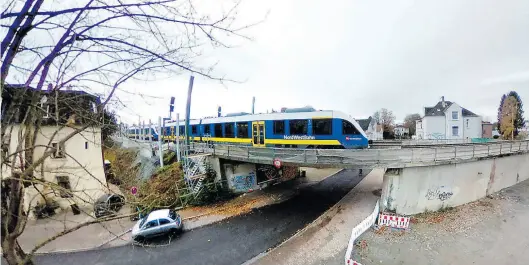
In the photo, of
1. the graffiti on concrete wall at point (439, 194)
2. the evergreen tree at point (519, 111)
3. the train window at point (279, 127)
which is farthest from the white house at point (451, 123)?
the train window at point (279, 127)

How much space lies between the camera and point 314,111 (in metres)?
16.9

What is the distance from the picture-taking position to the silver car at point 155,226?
13.1 m

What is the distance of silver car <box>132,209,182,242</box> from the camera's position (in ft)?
43.0

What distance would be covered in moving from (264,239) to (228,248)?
1878 millimetres

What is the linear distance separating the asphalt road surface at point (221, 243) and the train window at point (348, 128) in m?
5.30

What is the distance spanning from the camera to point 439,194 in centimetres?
1423

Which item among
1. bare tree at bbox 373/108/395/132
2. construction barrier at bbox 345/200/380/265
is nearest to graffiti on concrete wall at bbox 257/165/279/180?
construction barrier at bbox 345/200/380/265

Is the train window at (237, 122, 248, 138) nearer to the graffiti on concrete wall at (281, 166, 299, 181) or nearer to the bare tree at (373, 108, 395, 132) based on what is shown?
the graffiti on concrete wall at (281, 166, 299, 181)

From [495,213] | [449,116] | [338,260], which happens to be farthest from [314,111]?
[449,116]

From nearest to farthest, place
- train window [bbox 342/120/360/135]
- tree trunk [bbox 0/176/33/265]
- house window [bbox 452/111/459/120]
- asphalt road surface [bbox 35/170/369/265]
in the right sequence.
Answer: tree trunk [bbox 0/176/33/265]
asphalt road surface [bbox 35/170/369/265]
train window [bbox 342/120/360/135]
house window [bbox 452/111/459/120]

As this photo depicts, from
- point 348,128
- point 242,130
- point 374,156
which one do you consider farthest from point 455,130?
point 242,130

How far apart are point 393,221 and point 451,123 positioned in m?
41.0

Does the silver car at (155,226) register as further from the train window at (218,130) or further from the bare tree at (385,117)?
the bare tree at (385,117)

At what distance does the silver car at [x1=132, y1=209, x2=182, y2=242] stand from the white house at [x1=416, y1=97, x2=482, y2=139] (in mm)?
46574
